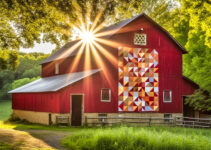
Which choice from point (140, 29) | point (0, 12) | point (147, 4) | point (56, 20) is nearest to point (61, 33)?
point (56, 20)

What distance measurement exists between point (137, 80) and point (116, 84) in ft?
6.53

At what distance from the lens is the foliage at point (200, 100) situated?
95.7ft

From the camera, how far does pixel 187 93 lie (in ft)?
105

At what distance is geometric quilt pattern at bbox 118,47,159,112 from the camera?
2955cm

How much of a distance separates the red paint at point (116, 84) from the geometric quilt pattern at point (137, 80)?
480mm

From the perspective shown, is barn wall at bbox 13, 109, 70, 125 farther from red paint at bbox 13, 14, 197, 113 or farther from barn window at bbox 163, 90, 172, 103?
barn window at bbox 163, 90, 172, 103

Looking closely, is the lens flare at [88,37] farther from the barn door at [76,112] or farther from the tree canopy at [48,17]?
the tree canopy at [48,17]

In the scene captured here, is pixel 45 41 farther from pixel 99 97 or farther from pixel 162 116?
pixel 162 116

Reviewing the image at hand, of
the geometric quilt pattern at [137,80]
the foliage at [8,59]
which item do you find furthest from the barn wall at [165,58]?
the foliage at [8,59]

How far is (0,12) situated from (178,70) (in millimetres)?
19401

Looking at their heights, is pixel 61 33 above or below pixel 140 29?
below

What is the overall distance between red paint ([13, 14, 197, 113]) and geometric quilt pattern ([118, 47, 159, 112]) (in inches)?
18.9

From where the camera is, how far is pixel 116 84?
29.5m

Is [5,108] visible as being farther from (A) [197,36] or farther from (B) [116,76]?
(A) [197,36]
